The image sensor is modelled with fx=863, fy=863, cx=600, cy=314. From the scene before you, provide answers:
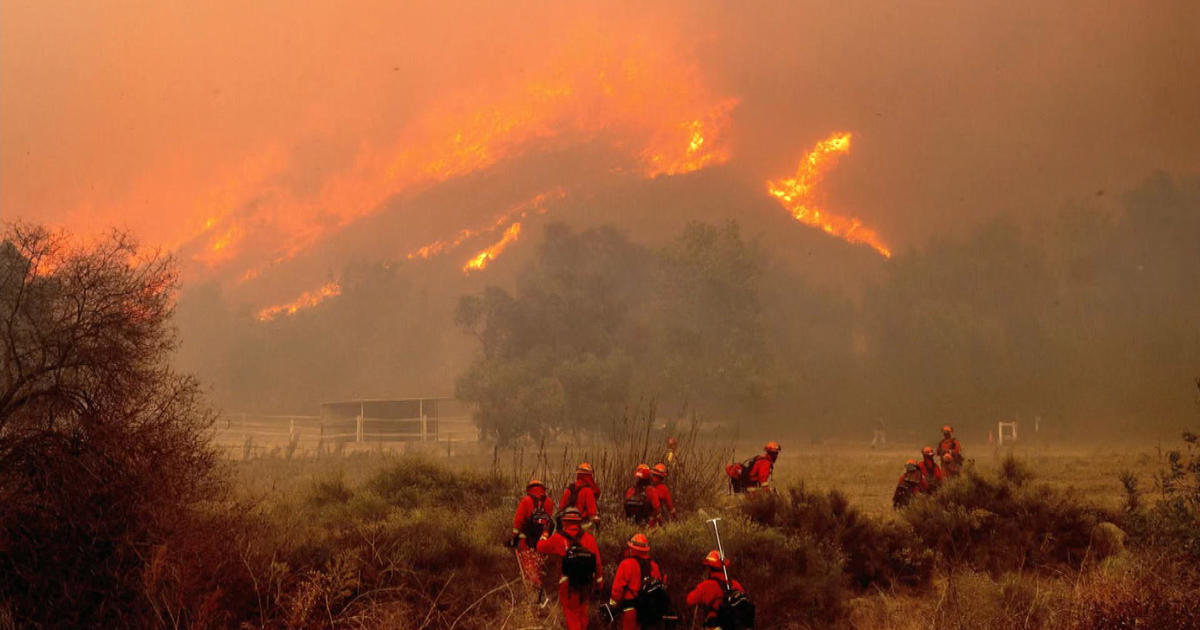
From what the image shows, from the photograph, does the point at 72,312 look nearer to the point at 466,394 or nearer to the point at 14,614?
the point at 14,614

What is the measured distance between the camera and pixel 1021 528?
662 inches

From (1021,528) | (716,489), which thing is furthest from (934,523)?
(716,489)

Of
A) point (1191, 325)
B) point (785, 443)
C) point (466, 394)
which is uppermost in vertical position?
point (1191, 325)

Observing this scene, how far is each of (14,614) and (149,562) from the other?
1518mm

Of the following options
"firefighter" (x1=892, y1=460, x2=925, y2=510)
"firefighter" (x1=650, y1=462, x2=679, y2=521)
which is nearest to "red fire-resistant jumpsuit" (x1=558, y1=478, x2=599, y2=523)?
"firefighter" (x1=650, y1=462, x2=679, y2=521)

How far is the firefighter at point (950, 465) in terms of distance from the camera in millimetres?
19688

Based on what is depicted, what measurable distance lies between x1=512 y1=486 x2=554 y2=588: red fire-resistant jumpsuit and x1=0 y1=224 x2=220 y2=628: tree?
4766 millimetres

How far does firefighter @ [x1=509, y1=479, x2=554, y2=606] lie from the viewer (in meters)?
13.1

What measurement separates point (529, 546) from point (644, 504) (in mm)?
2889

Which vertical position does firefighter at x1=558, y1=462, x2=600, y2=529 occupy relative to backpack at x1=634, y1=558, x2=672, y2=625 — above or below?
above

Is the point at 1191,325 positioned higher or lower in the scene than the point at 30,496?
higher

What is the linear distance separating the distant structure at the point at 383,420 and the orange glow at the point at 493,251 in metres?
72.0

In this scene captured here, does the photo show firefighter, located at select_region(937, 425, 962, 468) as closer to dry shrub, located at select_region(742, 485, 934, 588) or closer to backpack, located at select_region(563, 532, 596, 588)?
dry shrub, located at select_region(742, 485, 934, 588)

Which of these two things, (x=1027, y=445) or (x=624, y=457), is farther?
(x=1027, y=445)
